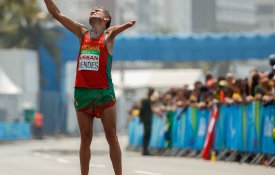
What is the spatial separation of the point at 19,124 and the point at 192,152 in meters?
27.0

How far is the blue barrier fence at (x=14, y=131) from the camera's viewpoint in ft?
160

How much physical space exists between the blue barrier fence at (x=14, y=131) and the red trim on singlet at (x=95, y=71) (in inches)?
1420

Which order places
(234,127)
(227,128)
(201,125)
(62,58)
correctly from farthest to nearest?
(62,58) → (201,125) → (227,128) → (234,127)

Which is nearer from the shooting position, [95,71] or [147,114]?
[95,71]

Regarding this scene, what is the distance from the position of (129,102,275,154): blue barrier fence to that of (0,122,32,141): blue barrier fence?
19.6m

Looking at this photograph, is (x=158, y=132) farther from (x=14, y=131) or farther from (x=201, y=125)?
(x=14, y=131)

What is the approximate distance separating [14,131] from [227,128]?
2813cm

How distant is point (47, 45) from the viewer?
77.8 m

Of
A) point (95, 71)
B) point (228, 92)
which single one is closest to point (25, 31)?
point (228, 92)

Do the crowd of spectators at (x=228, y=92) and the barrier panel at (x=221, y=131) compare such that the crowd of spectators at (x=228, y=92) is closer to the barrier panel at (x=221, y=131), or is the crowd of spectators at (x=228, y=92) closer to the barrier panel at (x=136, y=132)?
the barrier panel at (x=221, y=131)

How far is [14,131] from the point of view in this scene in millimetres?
50500

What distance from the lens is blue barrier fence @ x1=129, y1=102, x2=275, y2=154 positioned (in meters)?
20.8

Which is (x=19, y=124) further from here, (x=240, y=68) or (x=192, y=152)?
Result: (x=240, y=68)

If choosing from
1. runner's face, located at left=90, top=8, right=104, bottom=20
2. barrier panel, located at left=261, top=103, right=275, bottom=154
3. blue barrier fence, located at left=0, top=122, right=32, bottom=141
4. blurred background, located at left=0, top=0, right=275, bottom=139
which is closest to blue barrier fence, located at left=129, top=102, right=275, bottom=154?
barrier panel, located at left=261, top=103, right=275, bottom=154
